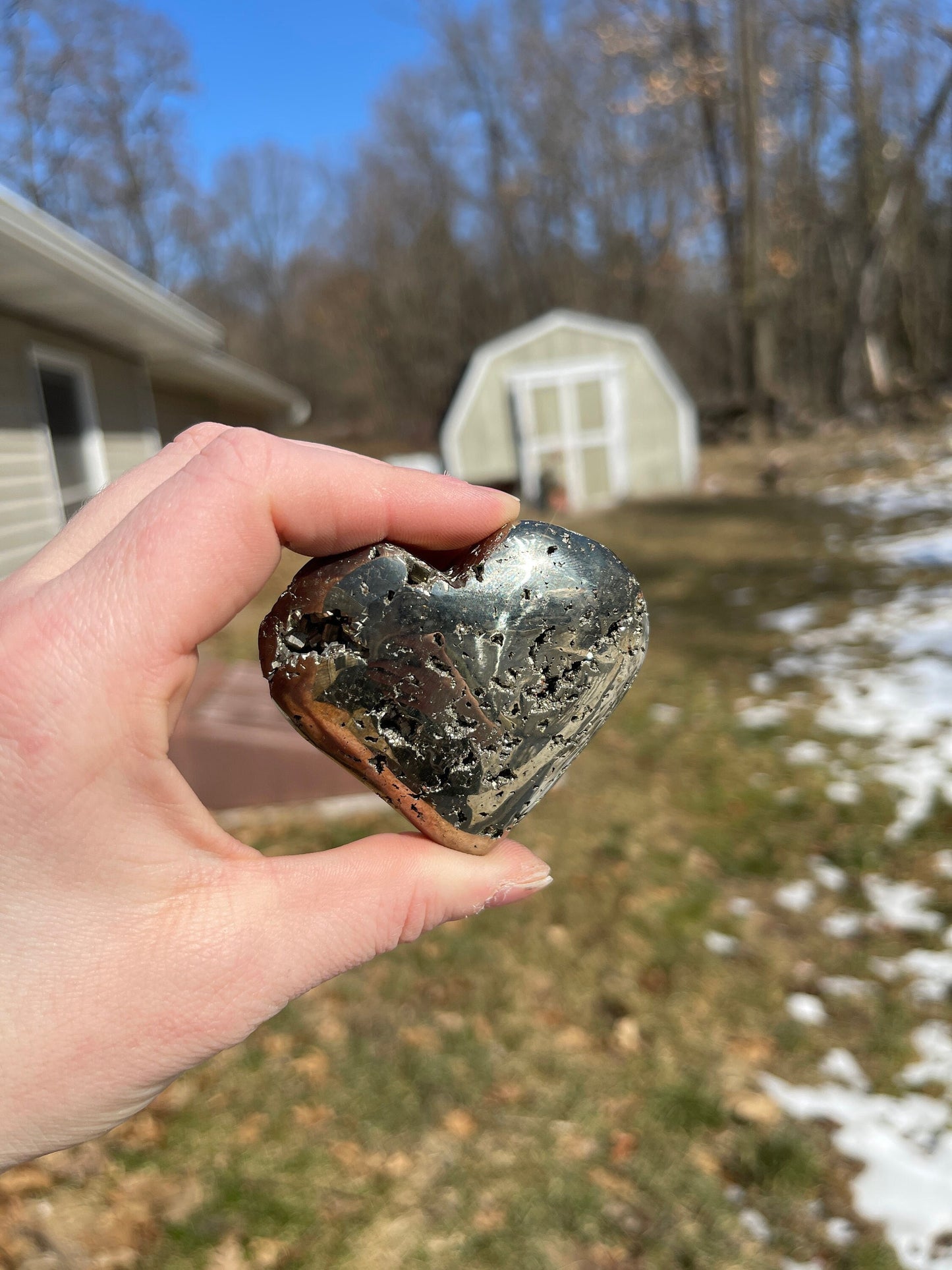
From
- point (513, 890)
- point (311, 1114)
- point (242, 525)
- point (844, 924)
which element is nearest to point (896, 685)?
point (844, 924)

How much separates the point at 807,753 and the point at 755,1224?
10.5ft

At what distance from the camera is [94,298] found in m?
6.34

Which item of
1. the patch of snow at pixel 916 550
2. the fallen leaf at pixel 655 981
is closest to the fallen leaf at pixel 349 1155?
the fallen leaf at pixel 655 981

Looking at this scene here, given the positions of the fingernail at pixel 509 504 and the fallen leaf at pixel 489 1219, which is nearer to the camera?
the fingernail at pixel 509 504

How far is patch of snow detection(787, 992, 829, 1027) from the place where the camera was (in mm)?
3158

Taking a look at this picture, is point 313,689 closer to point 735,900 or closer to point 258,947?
point 258,947

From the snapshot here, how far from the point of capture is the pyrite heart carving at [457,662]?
1195 mm

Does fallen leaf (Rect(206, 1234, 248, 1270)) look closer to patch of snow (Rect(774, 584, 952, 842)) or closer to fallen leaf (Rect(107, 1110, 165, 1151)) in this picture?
fallen leaf (Rect(107, 1110, 165, 1151))

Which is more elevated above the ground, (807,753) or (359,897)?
(359,897)

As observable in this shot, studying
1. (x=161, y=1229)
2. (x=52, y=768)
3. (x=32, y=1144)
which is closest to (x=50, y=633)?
(x=52, y=768)

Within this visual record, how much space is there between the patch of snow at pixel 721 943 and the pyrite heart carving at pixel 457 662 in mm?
2624

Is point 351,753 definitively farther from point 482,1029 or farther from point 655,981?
point 655,981

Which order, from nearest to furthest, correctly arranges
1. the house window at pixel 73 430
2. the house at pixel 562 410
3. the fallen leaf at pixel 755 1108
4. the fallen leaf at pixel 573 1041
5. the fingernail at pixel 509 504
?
the fingernail at pixel 509 504 → the fallen leaf at pixel 755 1108 → the fallen leaf at pixel 573 1041 → the house window at pixel 73 430 → the house at pixel 562 410

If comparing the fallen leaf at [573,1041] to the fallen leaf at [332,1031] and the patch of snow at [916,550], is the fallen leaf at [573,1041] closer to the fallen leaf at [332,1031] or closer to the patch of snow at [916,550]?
the fallen leaf at [332,1031]
